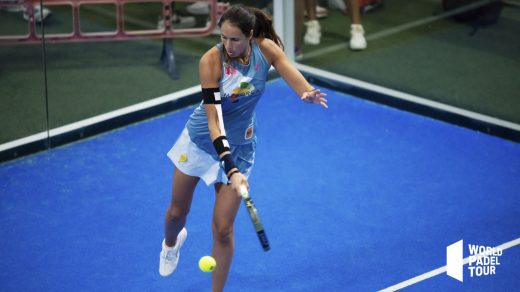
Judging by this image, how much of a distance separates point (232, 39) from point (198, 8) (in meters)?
4.60

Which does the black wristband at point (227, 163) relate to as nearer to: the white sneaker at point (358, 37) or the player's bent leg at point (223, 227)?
the player's bent leg at point (223, 227)

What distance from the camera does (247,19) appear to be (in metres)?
5.44

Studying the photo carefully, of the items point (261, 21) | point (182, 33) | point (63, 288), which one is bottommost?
point (63, 288)

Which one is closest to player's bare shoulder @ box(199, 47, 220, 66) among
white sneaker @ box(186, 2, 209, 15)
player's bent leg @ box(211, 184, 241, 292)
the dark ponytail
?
the dark ponytail

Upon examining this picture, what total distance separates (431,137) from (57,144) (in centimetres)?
356

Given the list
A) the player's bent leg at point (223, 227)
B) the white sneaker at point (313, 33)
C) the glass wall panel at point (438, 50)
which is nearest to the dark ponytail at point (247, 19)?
the player's bent leg at point (223, 227)

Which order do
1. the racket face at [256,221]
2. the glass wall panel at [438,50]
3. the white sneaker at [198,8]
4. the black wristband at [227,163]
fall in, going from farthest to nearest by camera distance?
the white sneaker at [198,8] → the glass wall panel at [438,50] → the black wristband at [227,163] → the racket face at [256,221]

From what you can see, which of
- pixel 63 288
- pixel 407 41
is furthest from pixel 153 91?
pixel 63 288

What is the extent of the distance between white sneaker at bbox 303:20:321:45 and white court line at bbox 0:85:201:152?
140 centimetres

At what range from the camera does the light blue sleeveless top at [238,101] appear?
5.67 metres

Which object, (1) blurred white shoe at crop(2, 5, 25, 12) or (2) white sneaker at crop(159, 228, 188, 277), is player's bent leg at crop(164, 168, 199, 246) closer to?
(2) white sneaker at crop(159, 228, 188, 277)

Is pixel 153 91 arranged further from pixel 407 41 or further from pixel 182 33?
pixel 407 41

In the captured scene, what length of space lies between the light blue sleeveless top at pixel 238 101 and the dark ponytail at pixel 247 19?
0.32ft

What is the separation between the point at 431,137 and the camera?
8.98 metres
